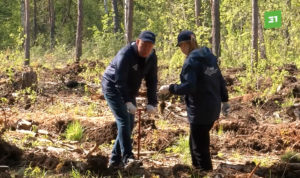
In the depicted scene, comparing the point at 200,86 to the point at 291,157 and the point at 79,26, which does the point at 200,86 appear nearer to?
the point at 291,157

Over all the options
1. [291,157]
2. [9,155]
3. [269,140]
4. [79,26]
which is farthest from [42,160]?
[79,26]

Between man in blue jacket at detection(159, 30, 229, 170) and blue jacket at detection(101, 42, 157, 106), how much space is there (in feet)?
1.89

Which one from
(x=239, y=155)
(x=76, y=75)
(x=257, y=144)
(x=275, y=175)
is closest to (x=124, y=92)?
(x=275, y=175)

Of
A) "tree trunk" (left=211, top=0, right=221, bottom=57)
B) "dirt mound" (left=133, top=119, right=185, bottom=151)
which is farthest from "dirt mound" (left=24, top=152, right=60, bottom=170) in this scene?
"tree trunk" (left=211, top=0, right=221, bottom=57)

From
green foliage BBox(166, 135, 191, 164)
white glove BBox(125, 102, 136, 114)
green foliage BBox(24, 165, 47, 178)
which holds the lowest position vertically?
green foliage BBox(166, 135, 191, 164)

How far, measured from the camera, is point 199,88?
16.1ft

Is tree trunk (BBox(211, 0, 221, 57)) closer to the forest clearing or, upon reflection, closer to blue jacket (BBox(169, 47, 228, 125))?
the forest clearing

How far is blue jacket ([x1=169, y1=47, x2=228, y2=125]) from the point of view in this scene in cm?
482

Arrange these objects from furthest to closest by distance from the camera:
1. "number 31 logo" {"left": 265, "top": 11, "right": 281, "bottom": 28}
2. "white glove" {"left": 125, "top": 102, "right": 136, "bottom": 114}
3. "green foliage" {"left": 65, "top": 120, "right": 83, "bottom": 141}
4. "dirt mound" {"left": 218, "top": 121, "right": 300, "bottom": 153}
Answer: "number 31 logo" {"left": 265, "top": 11, "right": 281, "bottom": 28} → "green foliage" {"left": 65, "top": 120, "right": 83, "bottom": 141} → "dirt mound" {"left": 218, "top": 121, "right": 300, "bottom": 153} → "white glove" {"left": 125, "top": 102, "right": 136, "bottom": 114}

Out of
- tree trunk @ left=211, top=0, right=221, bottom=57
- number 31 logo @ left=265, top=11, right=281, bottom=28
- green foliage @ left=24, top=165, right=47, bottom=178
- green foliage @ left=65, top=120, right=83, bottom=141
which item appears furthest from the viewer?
tree trunk @ left=211, top=0, right=221, bottom=57

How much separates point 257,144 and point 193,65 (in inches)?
113

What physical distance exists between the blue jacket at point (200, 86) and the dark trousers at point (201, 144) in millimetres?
122

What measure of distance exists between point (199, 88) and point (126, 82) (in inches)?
39.1

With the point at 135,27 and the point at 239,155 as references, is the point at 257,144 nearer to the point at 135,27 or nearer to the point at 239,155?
the point at 239,155
